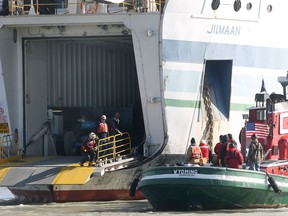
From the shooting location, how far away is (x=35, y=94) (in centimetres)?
2706

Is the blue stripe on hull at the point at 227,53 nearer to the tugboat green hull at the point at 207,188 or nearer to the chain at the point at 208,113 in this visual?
the chain at the point at 208,113

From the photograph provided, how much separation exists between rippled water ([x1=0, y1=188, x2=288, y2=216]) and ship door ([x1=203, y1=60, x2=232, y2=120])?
304 cm

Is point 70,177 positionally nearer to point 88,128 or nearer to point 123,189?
point 123,189

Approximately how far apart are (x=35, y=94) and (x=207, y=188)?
714 centimetres

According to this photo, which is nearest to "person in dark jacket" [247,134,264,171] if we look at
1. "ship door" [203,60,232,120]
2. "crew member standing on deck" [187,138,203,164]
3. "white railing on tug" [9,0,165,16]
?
"crew member standing on deck" [187,138,203,164]

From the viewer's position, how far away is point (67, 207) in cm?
2352

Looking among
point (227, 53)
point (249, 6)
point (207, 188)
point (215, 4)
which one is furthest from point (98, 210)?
point (249, 6)

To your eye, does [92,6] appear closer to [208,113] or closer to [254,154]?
[208,113]

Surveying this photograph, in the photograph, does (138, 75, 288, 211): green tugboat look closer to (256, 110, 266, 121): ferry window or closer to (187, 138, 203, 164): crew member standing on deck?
(187, 138, 203, 164): crew member standing on deck

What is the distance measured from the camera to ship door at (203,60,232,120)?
1020 inches

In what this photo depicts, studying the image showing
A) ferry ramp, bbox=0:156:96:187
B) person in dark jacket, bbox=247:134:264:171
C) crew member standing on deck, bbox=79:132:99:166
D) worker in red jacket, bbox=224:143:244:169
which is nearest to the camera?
worker in red jacket, bbox=224:143:244:169

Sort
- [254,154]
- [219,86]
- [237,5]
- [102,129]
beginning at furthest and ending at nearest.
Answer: [219,86], [237,5], [102,129], [254,154]

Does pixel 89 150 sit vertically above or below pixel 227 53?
below

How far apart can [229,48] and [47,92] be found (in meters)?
4.77
